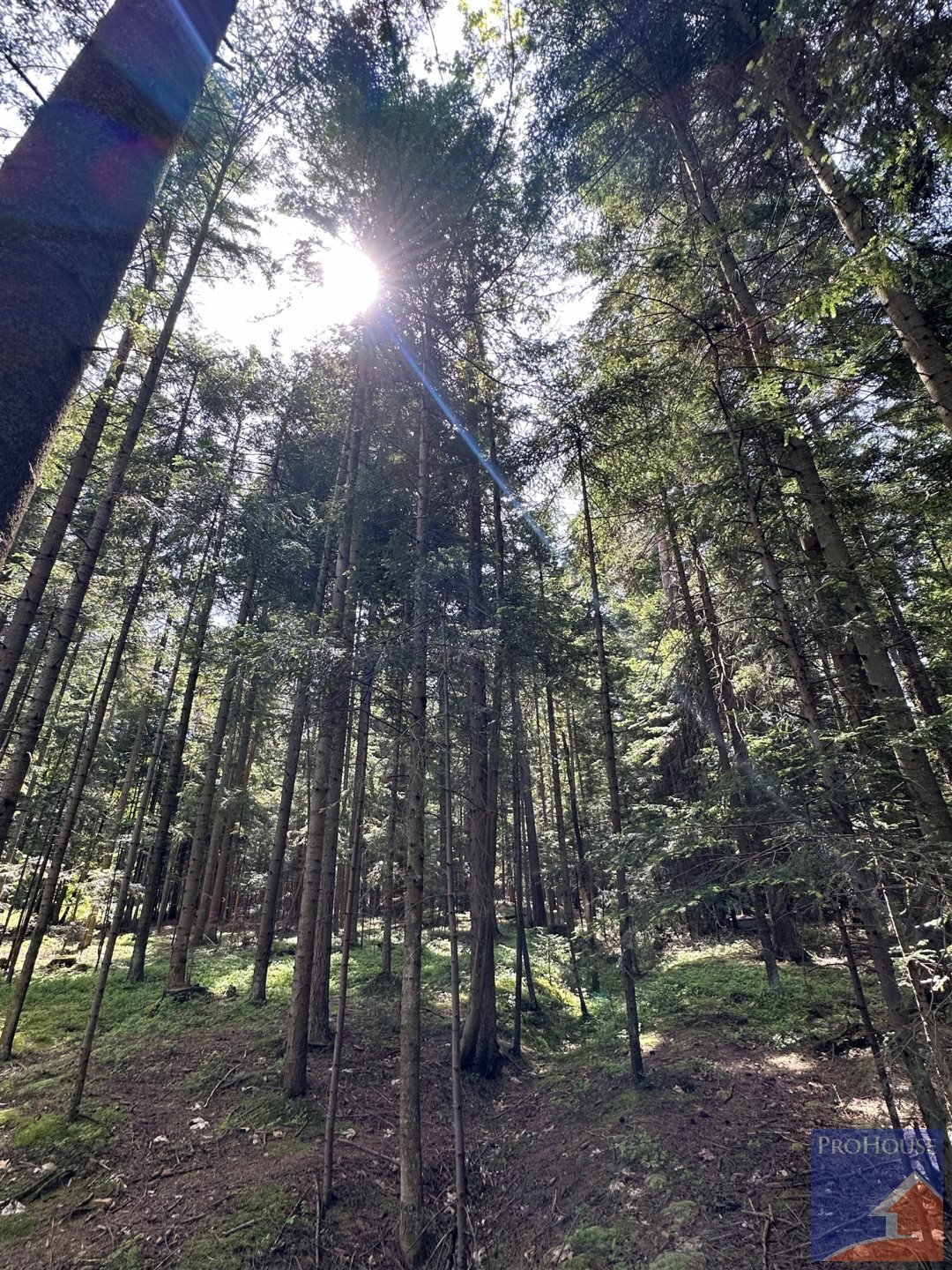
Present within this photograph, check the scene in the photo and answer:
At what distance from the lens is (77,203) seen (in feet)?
6.18

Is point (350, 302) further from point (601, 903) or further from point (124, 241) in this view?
point (601, 903)

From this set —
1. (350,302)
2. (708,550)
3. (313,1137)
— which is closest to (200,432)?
(350,302)

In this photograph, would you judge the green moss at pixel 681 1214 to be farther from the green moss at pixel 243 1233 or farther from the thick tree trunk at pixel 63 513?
the thick tree trunk at pixel 63 513

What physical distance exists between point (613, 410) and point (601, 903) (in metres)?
10.8

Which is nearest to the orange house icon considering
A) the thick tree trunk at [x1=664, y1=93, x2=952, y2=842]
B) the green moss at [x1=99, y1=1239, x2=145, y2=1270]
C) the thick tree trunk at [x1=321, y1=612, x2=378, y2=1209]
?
the thick tree trunk at [x1=664, y1=93, x2=952, y2=842]

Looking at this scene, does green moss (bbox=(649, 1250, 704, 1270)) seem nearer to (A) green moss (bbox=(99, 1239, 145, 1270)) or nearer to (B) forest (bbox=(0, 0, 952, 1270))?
(B) forest (bbox=(0, 0, 952, 1270))

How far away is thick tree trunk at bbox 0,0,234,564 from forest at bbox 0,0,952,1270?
16 mm

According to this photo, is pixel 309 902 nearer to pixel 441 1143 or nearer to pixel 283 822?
pixel 441 1143

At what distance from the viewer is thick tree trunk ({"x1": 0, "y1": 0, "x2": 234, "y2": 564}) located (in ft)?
5.64

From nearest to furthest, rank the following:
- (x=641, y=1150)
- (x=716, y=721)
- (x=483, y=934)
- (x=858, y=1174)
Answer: (x=858, y=1174)
(x=641, y=1150)
(x=483, y=934)
(x=716, y=721)

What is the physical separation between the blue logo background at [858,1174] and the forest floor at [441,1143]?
0.17 m

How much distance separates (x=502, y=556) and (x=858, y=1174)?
900 cm

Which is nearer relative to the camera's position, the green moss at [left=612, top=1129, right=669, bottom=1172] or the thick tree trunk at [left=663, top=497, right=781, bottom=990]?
the green moss at [left=612, top=1129, right=669, bottom=1172]

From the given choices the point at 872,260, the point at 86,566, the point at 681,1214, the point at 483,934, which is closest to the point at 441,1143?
the point at 483,934
